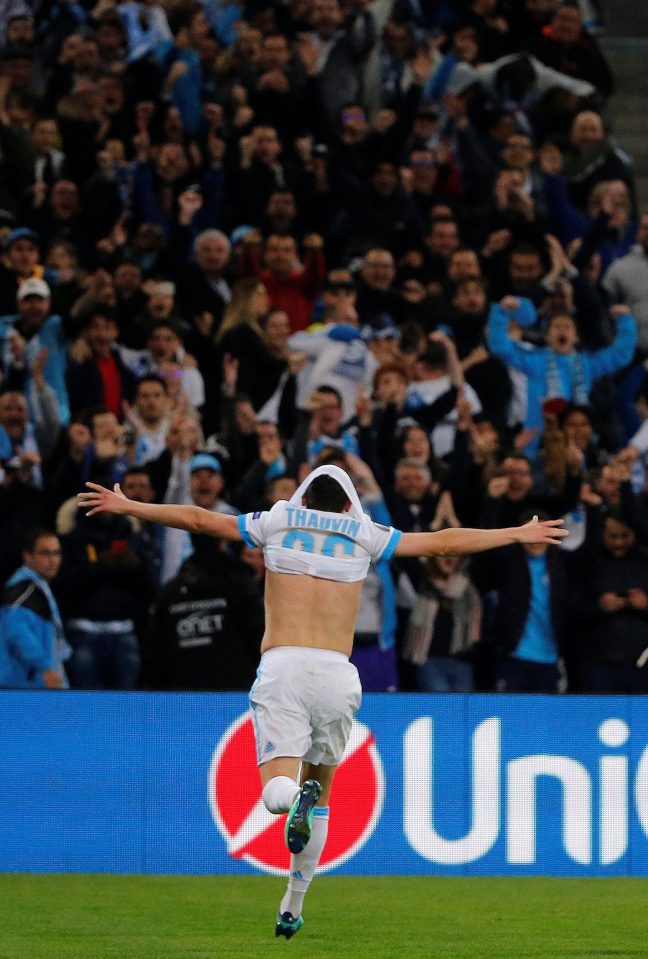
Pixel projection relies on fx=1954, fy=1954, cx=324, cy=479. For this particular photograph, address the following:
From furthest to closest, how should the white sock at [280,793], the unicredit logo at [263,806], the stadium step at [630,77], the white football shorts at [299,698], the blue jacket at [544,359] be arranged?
the stadium step at [630,77]
the blue jacket at [544,359]
the unicredit logo at [263,806]
the white football shorts at [299,698]
the white sock at [280,793]

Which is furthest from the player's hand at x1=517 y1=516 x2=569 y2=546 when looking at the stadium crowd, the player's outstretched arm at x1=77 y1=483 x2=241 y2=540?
the stadium crowd

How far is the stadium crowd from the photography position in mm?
14328

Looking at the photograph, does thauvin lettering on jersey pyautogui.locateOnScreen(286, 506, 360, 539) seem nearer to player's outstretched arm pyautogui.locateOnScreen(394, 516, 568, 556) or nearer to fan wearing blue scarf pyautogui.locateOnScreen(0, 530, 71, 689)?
player's outstretched arm pyautogui.locateOnScreen(394, 516, 568, 556)

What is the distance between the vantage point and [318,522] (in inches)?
360

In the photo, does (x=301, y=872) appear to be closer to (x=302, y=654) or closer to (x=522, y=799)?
(x=302, y=654)

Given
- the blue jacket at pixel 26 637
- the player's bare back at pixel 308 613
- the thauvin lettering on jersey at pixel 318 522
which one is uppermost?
the thauvin lettering on jersey at pixel 318 522

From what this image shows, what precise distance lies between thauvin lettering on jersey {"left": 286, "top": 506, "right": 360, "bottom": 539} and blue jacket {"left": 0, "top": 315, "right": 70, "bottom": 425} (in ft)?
23.3

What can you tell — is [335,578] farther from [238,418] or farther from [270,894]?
[238,418]

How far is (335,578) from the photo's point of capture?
916cm

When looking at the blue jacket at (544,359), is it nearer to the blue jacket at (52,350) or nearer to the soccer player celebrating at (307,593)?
the blue jacket at (52,350)

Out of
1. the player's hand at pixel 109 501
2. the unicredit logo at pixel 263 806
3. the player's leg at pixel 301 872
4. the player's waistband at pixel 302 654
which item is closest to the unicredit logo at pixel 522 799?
the unicredit logo at pixel 263 806

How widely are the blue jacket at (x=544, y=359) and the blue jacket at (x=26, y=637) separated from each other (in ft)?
14.7

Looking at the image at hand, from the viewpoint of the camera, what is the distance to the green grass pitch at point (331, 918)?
9594 mm

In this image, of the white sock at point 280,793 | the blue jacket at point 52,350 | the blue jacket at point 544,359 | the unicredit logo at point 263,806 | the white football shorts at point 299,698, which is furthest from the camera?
the blue jacket at point 544,359
